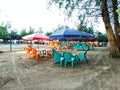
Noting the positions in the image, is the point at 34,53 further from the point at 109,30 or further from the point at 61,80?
the point at 61,80

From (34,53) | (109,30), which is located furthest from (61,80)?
(109,30)

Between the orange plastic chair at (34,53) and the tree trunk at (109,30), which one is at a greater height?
the tree trunk at (109,30)

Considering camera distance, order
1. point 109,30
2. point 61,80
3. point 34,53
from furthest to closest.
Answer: point 34,53
point 109,30
point 61,80

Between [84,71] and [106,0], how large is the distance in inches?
265

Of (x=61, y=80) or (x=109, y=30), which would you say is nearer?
(x=61, y=80)

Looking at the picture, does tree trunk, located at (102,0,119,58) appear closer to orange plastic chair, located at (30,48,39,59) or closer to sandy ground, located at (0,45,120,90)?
sandy ground, located at (0,45,120,90)

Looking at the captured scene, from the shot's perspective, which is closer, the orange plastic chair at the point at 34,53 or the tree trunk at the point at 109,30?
the tree trunk at the point at 109,30

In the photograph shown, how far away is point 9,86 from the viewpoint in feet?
27.1

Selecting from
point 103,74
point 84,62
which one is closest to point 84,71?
point 103,74

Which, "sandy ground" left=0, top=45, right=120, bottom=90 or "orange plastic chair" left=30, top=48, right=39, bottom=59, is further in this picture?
"orange plastic chair" left=30, top=48, right=39, bottom=59

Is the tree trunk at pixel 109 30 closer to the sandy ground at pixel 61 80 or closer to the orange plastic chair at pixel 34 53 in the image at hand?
the sandy ground at pixel 61 80

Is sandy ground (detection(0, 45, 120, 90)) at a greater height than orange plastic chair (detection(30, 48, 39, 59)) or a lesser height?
A: lesser

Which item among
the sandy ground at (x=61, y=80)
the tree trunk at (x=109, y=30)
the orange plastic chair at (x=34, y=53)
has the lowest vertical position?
the sandy ground at (x=61, y=80)

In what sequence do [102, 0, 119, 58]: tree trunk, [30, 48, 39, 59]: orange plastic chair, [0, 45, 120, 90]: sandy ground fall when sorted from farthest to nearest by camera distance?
[30, 48, 39, 59]: orange plastic chair
[102, 0, 119, 58]: tree trunk
[0, 45, 120, 90]: sandy ground
